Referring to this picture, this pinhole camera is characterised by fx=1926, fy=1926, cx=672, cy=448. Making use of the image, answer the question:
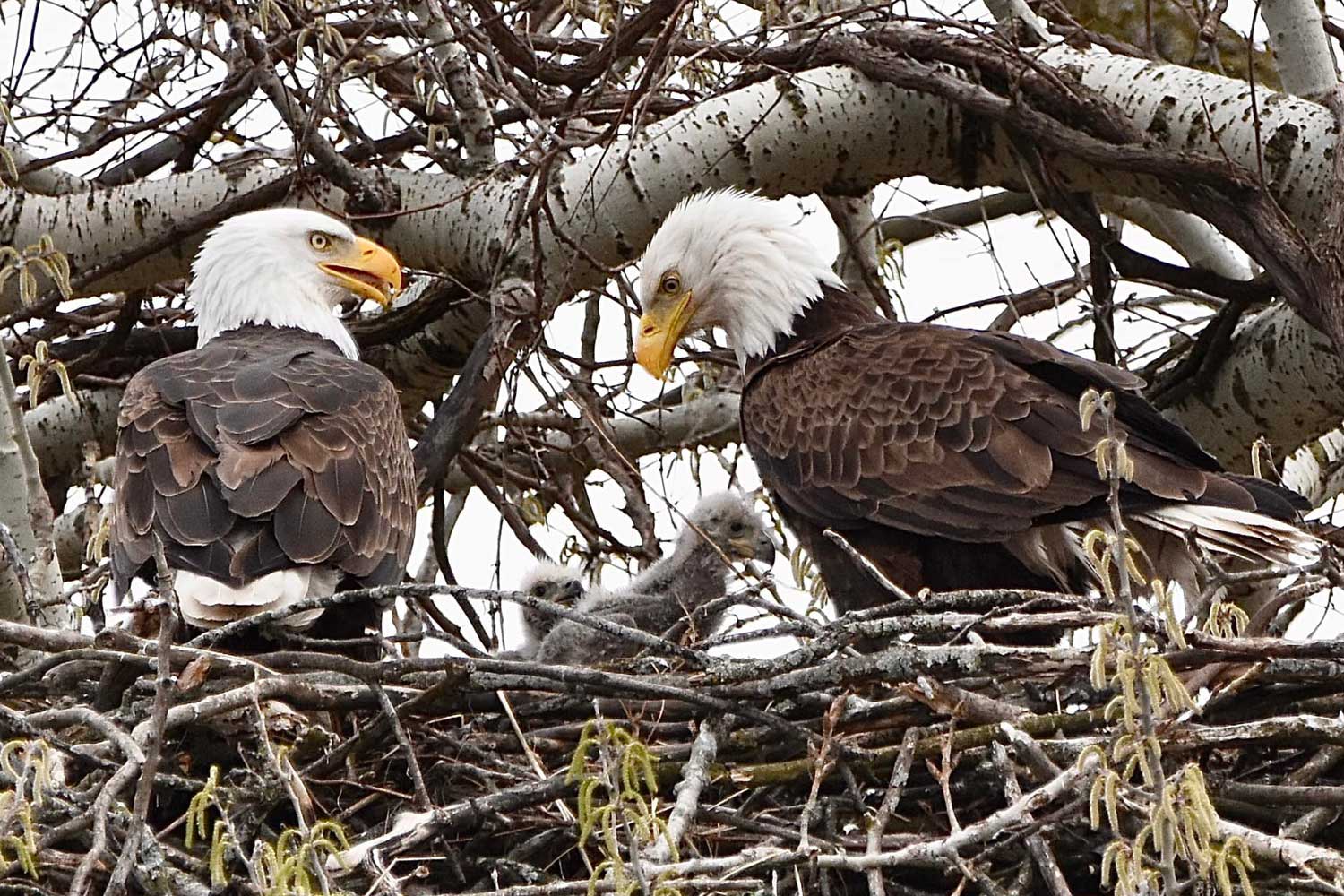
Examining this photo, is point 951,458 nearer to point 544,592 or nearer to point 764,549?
point 764,549

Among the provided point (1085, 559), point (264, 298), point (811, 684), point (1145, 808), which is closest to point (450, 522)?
point (264, 298)

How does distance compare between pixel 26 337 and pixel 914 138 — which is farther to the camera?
pixel 26 337

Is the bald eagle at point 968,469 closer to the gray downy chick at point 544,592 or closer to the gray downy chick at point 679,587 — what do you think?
the gray downy chick at point 679,587

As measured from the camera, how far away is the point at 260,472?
14.9 feet

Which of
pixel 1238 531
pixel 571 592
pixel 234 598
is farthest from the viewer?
pixel 571 592

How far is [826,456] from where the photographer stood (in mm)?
A: 5012

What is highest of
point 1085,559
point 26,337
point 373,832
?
point 26,337

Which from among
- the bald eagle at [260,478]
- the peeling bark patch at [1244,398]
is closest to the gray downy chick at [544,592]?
the bald eagle at [260,478]

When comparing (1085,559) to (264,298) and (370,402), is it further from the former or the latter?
(264,298)

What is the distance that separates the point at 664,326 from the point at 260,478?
165 centimetres

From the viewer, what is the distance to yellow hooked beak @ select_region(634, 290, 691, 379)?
5.78 m

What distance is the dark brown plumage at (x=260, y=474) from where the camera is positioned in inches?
175

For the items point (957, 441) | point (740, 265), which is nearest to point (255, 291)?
point (740, 265)

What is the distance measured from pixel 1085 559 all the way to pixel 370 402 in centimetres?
189
